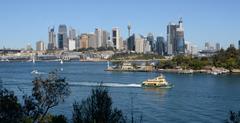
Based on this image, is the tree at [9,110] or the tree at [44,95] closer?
the tree at [9,110]

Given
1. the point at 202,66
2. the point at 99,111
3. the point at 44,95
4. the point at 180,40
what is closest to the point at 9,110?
the point at 44,95

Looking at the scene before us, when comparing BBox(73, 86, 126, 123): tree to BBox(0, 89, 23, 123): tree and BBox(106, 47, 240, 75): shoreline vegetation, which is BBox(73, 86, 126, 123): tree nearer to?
BBox(0, 89, 23, 123): tree

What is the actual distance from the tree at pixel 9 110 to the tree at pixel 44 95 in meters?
0.39

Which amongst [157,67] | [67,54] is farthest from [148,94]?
[67,54]

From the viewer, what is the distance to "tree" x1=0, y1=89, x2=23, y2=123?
7273mm

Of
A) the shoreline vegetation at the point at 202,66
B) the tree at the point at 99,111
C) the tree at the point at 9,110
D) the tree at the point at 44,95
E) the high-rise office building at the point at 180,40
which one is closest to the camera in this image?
the tree at the point at 9,110

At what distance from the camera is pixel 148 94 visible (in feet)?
75.4

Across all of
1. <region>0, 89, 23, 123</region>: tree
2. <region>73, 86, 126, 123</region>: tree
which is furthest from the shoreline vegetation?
<region>0, 89, 23, 123</region>: tree

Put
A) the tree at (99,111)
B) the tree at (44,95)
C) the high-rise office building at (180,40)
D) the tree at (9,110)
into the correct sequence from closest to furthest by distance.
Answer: the tree at (9,110) < the tree at (99,111) < the tree at (44,95) < the high-rise office building at (180,40)

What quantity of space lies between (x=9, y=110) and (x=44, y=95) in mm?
Answer: 875

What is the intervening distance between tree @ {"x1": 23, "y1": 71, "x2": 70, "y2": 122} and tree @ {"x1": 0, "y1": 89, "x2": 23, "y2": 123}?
386 mm

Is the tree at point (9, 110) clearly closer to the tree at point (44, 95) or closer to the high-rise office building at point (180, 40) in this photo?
the tree at point (44, 95)

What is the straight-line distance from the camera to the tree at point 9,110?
7273 mm

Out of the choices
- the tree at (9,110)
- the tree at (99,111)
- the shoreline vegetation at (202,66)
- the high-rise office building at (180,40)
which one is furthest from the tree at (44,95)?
the high-rise office building at (180,40)
